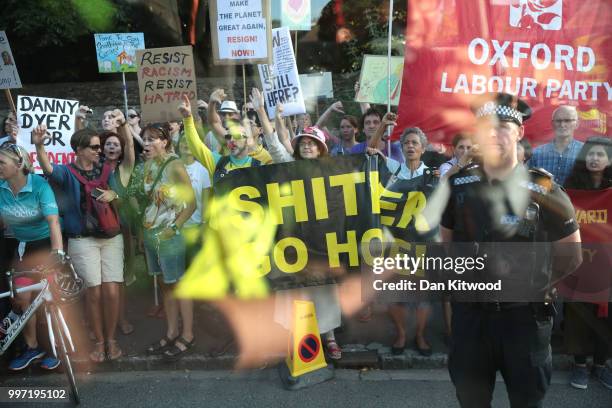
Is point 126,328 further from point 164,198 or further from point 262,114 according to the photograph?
point 262,114

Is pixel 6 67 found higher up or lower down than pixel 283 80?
higher up

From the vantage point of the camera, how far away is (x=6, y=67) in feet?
19.0

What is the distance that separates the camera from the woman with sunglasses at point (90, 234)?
14.4 ft

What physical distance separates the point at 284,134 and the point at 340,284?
135cm

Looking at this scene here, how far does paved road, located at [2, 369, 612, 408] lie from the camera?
372 centimetres

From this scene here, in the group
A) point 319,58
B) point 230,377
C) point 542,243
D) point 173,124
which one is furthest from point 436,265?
point 319,58

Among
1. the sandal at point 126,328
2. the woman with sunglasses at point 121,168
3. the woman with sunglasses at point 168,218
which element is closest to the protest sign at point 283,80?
the woman with sunglasses at point 168,218

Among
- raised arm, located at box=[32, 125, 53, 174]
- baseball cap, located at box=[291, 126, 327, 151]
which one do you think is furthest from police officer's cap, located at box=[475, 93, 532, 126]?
raised arm, located at box=[32, 125, 53, 174]

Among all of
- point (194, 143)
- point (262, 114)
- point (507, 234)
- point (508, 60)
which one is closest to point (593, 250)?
point (508, 60)

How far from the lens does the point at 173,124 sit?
606cm

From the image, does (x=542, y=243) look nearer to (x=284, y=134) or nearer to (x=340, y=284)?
(x=340, y=284)

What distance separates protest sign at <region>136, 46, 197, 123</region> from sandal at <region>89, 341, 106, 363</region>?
2002 mm

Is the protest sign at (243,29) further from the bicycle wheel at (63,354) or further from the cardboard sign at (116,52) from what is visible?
the bicycle wheel at (63,354)

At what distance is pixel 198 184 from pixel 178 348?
129cm
